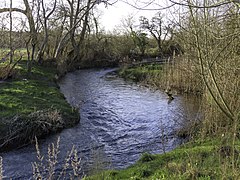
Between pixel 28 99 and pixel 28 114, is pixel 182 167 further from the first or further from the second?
pixel 28 99

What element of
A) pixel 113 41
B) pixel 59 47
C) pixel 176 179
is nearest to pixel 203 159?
pixel 176 179

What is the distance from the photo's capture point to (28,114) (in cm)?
981

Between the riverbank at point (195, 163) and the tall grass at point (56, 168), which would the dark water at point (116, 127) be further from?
the riverbank at point (195, 163)

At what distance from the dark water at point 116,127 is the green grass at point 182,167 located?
0.56 meters

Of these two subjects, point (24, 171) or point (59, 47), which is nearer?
point (24, 171)

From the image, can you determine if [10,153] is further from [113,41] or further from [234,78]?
[113,41]

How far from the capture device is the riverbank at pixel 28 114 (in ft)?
28.8

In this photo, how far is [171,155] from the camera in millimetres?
6641

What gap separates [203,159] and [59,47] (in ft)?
64.2

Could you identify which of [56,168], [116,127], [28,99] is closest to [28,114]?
[28,99]

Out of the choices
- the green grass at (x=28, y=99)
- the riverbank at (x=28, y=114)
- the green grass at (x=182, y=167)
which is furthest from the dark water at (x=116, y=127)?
the green grass at (x=28, y=99)

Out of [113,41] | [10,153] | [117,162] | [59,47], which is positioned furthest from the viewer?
[113,41]

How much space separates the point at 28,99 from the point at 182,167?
7962 mm

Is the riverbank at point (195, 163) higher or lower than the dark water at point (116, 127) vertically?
higher
